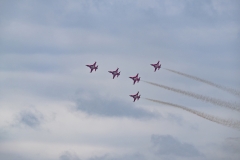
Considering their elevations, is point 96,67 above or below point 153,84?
above

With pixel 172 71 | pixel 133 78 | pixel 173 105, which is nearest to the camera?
pixel 173 105

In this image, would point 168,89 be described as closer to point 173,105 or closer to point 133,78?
point 173,105

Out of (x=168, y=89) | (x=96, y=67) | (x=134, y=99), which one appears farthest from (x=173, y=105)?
(x=96, y=67)

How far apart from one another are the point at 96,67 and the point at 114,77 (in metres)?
9.29

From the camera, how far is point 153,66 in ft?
464

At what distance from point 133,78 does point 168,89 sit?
28856 millimetres

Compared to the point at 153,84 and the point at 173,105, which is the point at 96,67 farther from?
the point at 173,105

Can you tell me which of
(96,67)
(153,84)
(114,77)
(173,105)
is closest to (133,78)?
(114,77)

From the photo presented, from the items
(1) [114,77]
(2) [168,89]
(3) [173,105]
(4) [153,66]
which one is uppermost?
(4) [153,66]

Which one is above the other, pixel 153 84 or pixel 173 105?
pixel 153 84

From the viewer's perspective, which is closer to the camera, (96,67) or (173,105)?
(173,105)

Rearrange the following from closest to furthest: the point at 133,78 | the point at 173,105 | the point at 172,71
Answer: the point at 173,105 < the point at 172,71 < the point at 133,78

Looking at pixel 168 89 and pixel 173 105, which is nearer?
pixel 173 105

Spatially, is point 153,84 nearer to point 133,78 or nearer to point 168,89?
point 168,89
